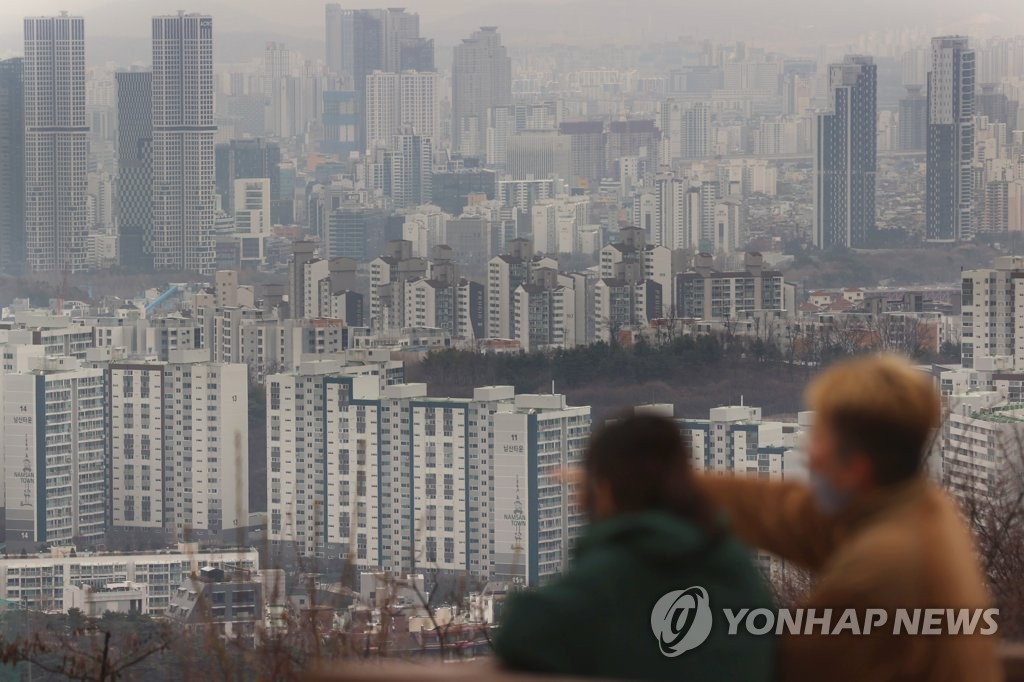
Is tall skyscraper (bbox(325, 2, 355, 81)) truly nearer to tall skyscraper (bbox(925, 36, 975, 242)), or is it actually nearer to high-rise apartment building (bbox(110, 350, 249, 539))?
tall skyscraper (bbox(925, 36, 975, 242))

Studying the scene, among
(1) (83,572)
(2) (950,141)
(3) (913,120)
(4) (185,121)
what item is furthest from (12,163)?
(1) (83,572)

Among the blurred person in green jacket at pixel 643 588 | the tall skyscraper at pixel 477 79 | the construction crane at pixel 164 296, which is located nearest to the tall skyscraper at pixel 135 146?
the construction crane at pixel 164 296

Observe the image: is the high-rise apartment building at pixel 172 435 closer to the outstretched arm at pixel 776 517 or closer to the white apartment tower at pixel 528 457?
the white apartment tower at pixel 528 457

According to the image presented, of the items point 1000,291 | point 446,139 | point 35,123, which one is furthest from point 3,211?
point 1000,291

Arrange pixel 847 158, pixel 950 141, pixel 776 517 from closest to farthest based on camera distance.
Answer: pixel 776 517 < pixel 950 141 < pixel 847 158

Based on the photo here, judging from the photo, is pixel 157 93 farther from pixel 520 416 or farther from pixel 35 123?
pixel 520 416

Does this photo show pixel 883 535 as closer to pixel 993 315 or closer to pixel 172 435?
pixel 993 315
